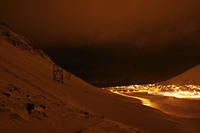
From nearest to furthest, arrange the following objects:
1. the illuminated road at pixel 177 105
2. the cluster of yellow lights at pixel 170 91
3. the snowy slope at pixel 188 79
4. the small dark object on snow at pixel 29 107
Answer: the small dark object on snow at pixel 29 107, the illuminated road at pixel 177 105, the cluster of yellow lights at pixel 170 91, the snowy slope at pixel 188 79

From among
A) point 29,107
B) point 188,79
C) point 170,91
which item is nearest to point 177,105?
point 29,107

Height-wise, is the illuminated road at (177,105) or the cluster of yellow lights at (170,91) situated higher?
the cluster of yellow lights at (170,91)

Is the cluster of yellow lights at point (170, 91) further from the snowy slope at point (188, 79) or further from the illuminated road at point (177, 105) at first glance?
the snowy slope at point (188, 79)

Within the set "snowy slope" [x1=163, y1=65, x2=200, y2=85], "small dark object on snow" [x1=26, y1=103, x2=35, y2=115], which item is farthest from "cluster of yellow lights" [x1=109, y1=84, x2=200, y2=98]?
"snowy slope" [x1=163, y1=65, x2=200, y2=85]

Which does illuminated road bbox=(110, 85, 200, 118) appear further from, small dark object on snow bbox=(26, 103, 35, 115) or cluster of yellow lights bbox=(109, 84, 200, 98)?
small dark object on snow bbox=(26, 103, 35, 115)

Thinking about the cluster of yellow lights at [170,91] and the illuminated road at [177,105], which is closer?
the illuminated road at [177,105]

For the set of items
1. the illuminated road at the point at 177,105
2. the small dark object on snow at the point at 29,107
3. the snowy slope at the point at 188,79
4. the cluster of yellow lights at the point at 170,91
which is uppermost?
the snowy slope at the point at 188,79

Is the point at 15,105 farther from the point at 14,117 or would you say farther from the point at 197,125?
the point at 197,125

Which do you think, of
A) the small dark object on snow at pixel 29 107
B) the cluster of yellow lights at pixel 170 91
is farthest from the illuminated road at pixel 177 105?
the small dark object on snow at pixel 29 107

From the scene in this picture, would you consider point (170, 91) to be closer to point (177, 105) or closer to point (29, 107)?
point (177, 105)

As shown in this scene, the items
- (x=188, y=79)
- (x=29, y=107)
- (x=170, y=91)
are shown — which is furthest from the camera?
(x=188, y=79)

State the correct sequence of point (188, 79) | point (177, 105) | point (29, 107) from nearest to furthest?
point (29, 107) → point (177, 105) → point (188, 79)

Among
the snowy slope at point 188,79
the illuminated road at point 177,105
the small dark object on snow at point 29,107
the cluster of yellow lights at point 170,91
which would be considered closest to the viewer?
the small dark object on snow at point 29,107

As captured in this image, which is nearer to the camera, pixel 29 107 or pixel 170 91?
pixel 29 107
